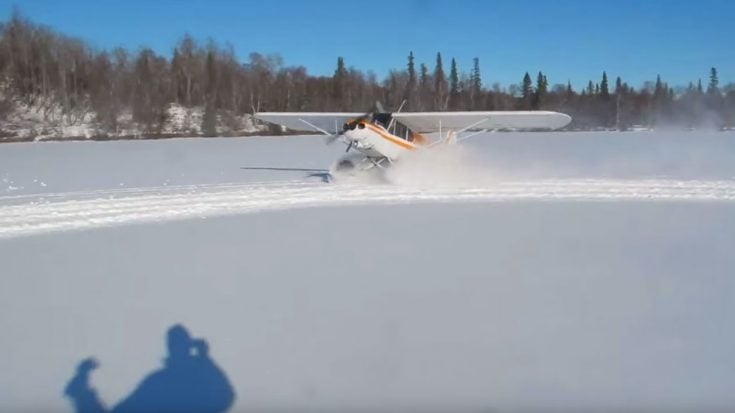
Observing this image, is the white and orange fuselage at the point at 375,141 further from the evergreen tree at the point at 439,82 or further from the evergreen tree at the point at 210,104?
the evergreen tree at the point at 439,82

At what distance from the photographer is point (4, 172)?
46.6ft

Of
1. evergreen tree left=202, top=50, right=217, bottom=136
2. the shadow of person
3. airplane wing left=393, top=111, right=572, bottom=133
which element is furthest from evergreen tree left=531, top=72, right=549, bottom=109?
the shadow of person

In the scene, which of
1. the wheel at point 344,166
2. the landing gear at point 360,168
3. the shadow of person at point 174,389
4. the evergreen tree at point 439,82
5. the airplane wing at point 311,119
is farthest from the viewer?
the evergreen tree at point 439,82

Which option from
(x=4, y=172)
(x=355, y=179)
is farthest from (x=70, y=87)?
(x=355, y=179)

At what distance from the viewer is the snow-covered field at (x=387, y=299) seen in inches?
114

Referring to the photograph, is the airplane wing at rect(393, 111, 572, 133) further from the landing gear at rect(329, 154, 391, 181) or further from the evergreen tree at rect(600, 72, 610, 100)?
the evergreen tree at rect(600, 72, 610, 100)

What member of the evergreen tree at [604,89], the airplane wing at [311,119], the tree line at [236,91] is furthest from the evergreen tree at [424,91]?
the airplane wing at [311,119]

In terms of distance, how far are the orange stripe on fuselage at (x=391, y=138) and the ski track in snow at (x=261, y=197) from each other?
120cm

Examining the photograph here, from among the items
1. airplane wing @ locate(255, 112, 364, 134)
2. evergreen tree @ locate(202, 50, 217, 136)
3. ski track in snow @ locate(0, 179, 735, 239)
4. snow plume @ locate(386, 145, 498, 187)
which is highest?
evergreen tree @ locate(202, 50, 217, 136)

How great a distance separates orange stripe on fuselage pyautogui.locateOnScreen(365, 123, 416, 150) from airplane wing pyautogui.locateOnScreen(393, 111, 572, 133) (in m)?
0.57

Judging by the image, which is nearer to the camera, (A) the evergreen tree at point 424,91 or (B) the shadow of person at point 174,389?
(B) the shadow of person at point 174,389

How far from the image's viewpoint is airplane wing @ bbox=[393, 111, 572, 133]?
1229 cm

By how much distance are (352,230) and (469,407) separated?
13.6 ft

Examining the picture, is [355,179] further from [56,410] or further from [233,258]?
[56,410]
